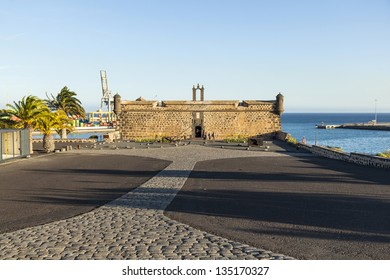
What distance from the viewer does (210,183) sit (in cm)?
1467

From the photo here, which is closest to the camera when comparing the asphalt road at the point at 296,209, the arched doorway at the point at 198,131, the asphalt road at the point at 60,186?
the asphalt road at the point at 296,209

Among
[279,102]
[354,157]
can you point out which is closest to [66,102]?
[279,102]

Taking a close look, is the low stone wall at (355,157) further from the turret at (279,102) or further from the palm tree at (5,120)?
the palm tree at (5,120)

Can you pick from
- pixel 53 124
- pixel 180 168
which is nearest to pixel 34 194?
pixel 180 168

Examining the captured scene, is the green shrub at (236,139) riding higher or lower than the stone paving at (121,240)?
higher

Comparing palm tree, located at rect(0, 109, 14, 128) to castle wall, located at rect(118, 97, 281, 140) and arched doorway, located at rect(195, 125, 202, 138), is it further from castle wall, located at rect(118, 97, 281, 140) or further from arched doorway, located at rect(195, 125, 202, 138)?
arched doorway, located at rect(195, 125, 202, 138)

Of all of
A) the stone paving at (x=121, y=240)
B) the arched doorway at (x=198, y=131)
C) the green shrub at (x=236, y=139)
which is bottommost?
the stone paving at (x=121, y=240)

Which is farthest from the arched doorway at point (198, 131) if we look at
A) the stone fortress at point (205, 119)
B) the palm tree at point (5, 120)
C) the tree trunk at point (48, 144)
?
the palm tree at point (5, 120)

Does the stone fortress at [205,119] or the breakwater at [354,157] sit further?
the stone fortress at [205,119]

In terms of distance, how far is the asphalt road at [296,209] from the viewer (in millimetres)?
7422

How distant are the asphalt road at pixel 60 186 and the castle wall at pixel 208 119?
1863 cm

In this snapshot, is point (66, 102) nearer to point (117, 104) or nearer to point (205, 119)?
point (117, 104)

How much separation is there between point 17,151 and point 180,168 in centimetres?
1352

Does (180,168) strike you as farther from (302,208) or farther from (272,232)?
(272,232)
